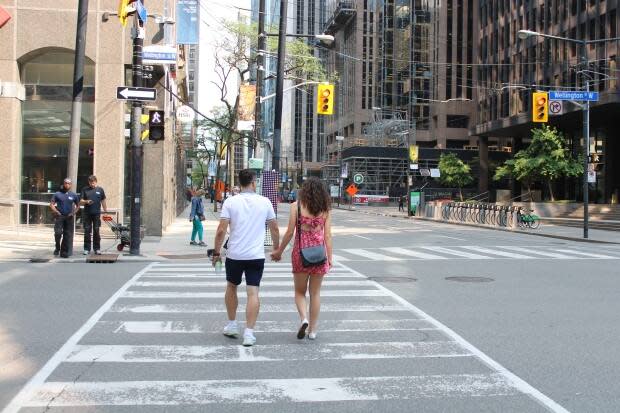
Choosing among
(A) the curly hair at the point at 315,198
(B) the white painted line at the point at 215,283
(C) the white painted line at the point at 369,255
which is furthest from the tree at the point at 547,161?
(A) the curly hair at the point at 315,198

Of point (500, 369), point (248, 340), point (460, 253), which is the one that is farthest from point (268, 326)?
point (460, 253)

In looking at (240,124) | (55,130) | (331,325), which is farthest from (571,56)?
(331,325)

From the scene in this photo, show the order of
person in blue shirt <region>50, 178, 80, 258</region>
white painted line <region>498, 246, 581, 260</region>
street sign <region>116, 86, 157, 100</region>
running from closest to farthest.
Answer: person in blue shirt <region>50, 178, 80, 258</region> → street sign <region>116, 86, 157, 100</region> → white painted line <region>498, 246, 581, 260</region>

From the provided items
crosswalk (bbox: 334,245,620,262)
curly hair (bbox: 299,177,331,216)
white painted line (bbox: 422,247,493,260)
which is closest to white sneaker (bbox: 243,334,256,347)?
Answer: curly hair (bbox: 299,177,331,216)

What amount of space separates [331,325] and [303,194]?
1.91 metres

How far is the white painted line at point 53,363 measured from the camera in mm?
4924

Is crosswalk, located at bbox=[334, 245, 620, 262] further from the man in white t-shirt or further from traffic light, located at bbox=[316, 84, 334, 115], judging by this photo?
the man in white t-shirt

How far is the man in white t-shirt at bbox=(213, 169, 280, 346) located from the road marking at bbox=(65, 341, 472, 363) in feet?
1.26

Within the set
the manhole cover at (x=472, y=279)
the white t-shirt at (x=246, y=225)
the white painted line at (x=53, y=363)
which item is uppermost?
the white t-shirt at (x=246, y=225)

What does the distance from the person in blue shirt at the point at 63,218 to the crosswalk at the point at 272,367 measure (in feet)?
20.7

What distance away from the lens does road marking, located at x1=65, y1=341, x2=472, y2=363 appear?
6.30 metres

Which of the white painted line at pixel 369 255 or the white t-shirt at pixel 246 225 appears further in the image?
the white painted line at pixel 369 255

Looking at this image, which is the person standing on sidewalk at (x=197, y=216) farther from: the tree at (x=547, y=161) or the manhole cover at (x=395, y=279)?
the tree at (x=547, y=161)

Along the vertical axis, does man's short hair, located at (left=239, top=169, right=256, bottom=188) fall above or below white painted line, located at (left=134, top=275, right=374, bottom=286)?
above
